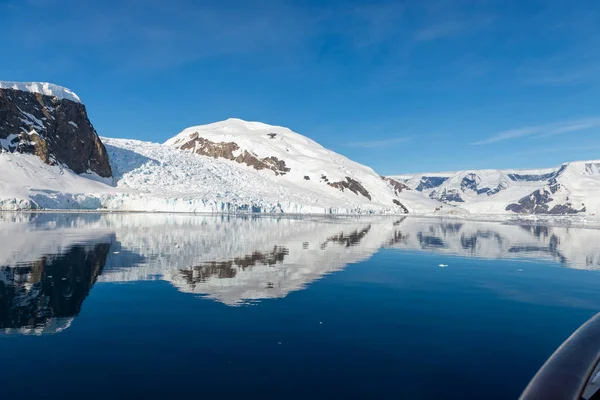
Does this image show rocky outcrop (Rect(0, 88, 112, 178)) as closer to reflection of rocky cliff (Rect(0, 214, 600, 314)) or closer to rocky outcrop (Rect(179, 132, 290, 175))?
rocky outcrop (Rect(179, 132, 290, 175))

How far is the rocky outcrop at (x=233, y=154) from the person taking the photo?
124125mm

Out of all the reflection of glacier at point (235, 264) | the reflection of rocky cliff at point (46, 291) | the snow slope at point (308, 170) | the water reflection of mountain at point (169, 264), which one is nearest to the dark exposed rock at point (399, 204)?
the snow slope at point (308, 170)

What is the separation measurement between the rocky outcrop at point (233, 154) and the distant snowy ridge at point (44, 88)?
47.9m

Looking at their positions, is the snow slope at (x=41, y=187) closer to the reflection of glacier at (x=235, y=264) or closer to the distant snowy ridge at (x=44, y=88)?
the distant snowy ridge at (x=44, y=88)

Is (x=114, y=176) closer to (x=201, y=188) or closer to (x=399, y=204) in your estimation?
(x=201, y=188)

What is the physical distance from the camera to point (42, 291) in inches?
431

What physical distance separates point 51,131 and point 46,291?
267ft

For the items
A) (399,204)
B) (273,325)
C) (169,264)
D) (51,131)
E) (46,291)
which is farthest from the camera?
(399,204)

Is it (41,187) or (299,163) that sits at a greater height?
(299,163)

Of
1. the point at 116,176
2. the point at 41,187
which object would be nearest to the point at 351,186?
the point at 116,176

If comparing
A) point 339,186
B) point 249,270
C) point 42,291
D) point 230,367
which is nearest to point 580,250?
point 249,270

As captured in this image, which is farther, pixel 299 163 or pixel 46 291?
pixel 299 163

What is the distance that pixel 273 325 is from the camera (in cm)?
892

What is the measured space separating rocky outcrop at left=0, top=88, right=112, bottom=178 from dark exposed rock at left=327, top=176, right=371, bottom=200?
5980 cm
